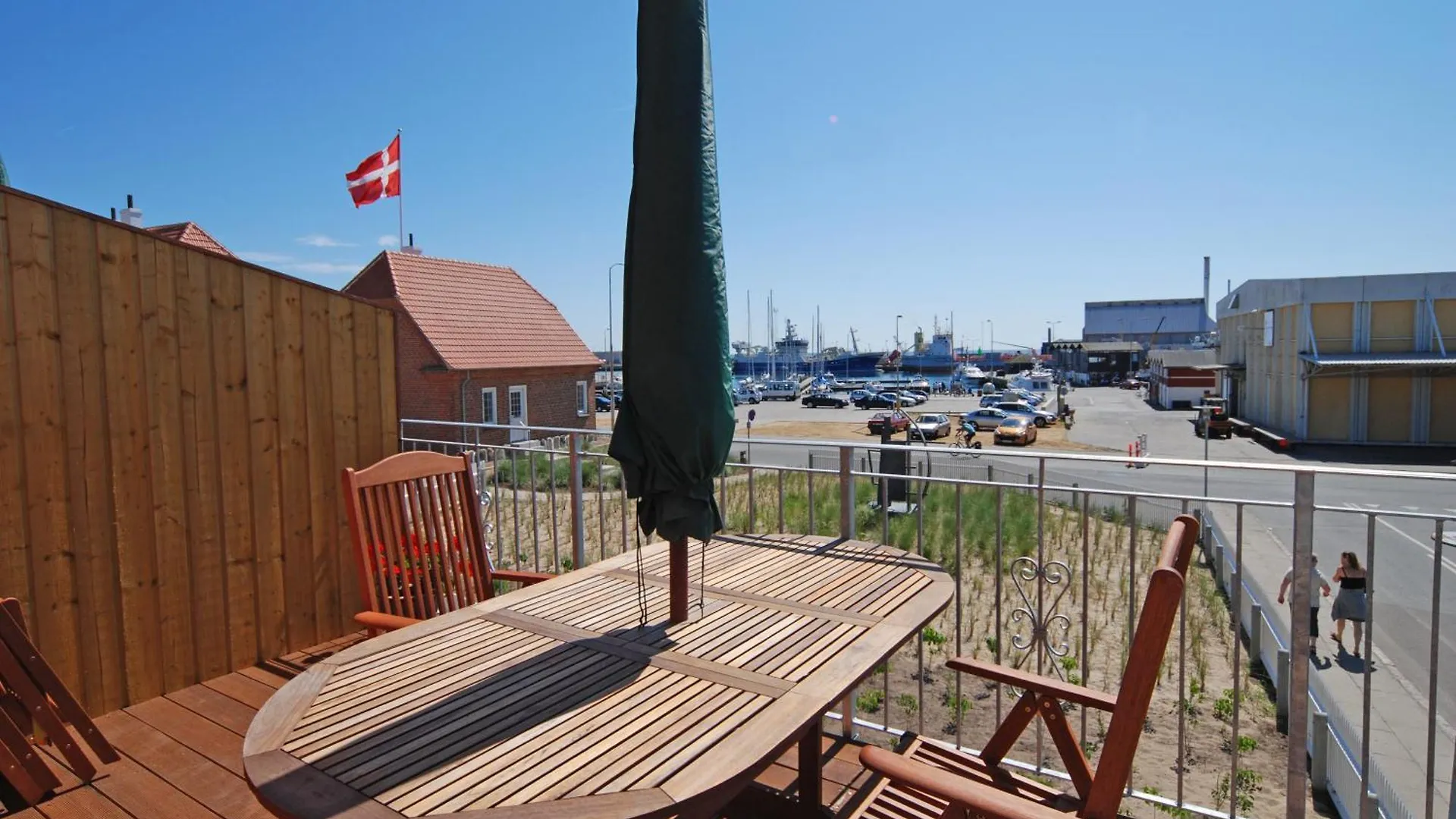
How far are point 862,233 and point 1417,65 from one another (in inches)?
1457

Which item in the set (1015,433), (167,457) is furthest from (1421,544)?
(167,457)

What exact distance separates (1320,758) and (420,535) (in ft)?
17.5

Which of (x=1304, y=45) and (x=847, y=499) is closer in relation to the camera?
(x=847, y=499)

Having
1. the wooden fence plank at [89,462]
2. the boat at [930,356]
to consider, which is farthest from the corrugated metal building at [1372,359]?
the boat at [930,356]

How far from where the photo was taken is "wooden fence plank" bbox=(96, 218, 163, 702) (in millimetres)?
3145

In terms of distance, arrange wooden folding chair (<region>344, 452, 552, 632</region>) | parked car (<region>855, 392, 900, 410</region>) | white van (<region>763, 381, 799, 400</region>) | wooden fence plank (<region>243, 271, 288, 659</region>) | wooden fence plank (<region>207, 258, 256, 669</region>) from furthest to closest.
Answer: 1. white van (<region>763, 381, 799, 400</region>)
2. parked car (<region>855, 392, 900, 410</region>)
3. wooden fence plank (<region>243, 271, 288, 659</region>)
4. wooden fence plank (<region>207, 258, 256, 669</region>)
5. wooden folding chair (<region>344, 452, 552, 632</region>)

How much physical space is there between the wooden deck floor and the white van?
59941 mm

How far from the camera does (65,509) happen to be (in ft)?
9.89

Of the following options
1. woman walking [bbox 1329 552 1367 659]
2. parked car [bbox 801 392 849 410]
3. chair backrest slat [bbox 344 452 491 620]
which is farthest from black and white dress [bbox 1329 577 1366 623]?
parked car [bbox 801 392 849 410]

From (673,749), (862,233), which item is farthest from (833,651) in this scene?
(862,233)

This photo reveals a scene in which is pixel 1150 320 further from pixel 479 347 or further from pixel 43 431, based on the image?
pixel 43 431

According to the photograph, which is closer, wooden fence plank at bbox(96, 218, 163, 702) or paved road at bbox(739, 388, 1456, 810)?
wooden fence plank at bbox(96, 218, 163, 702)

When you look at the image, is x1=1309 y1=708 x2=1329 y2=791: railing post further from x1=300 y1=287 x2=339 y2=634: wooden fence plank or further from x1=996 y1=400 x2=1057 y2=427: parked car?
x1=996 y1=400 x2=1057 y2=427: parked car

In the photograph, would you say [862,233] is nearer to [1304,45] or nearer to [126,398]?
[1304,45]
